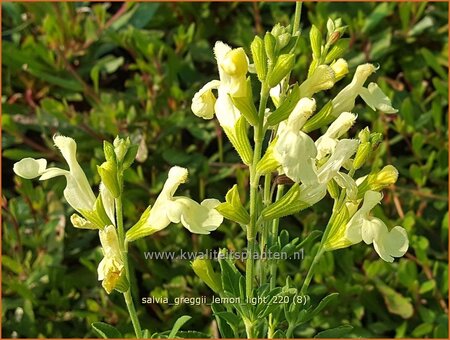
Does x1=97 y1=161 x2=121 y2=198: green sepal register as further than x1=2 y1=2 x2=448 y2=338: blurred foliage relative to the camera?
No

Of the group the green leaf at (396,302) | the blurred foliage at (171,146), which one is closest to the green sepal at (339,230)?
the blurred foliage at (171,146)

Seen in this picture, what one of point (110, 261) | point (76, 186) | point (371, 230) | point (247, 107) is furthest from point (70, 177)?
point (371, 230)

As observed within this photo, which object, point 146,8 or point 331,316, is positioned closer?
point 331,316

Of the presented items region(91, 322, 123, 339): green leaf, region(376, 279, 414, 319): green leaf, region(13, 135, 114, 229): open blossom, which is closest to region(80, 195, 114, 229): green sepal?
region(13, 135, 114, 229): open blossom

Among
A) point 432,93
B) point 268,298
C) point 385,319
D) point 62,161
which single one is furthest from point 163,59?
point 268,298

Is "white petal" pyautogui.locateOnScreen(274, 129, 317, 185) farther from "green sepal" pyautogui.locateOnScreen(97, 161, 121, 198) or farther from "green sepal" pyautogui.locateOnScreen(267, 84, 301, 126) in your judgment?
"green sepal" pyautogui.locateOnScreen(97, 161, 121, 198)

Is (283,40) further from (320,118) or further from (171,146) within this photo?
(171,146)

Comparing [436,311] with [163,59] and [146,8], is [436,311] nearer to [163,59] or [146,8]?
[163,59]
